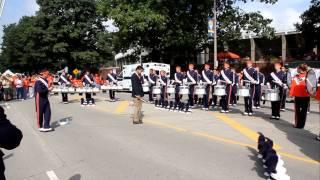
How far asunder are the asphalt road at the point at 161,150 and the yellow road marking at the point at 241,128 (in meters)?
0.03

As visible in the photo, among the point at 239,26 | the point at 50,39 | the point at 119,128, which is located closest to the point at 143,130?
the point at 119,128

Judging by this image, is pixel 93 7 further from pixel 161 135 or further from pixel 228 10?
pixel 161 135

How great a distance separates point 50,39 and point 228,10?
30862 mm

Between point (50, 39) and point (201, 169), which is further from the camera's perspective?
point (50, 39)

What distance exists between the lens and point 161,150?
10383 mm

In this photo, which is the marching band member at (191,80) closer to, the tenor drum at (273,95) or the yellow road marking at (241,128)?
the yellow road marking at (241,128)

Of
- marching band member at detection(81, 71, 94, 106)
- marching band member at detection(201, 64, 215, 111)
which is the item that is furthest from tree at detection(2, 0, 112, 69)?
marching band member at detection(201, 64, 215, 111)

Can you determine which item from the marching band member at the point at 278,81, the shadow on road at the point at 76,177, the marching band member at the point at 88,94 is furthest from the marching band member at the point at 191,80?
the shadow on road at the point at 76,177

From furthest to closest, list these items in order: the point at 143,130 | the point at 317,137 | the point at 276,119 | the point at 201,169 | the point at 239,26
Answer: the point at 239,26 < the point at 276,119 < the point at 143,130 < the point at 317,137 < the point at 201,169

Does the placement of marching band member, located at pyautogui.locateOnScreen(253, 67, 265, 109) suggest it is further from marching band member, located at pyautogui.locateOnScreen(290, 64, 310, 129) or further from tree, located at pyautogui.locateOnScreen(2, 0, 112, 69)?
tree, located at pyautogui.locateOnScreen(2, 0, 112, 69)

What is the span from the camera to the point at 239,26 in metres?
44.1

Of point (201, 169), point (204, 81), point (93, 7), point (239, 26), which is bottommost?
point (201, 169)

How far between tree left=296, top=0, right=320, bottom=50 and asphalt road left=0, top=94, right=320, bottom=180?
21729 mm

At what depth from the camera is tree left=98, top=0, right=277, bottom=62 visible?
4191 centimetres
